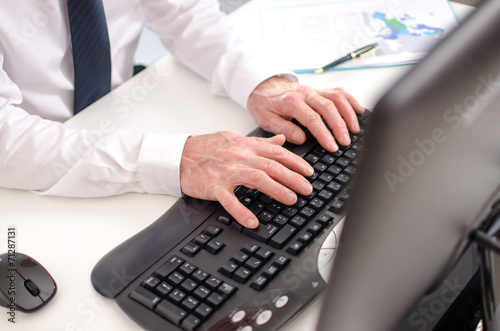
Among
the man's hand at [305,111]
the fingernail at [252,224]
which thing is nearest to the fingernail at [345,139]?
the man's hand at [305,111]

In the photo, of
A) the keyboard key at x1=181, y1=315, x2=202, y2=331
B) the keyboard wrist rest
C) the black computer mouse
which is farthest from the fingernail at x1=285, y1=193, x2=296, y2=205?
the black computer mouse

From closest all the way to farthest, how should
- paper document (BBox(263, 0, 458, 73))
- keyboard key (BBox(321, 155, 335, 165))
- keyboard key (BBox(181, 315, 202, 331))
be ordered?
keyboard key (BBox(181, 315, 202, 331)) < keyboard key (BBox(321, 155, 335, 165)) < paper document (BBox(263, 0, 458, 73))

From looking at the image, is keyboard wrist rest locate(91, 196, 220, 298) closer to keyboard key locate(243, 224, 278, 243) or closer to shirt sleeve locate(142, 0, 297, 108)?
keyboard key locate(243, 224, 278, 243)

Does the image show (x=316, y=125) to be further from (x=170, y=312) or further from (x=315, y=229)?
(x=170, y=312)

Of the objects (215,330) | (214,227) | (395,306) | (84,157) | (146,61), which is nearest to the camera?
(395,306)

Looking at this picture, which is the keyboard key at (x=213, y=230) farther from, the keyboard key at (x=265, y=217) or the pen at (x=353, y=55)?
the pen at (x=353, y=55)

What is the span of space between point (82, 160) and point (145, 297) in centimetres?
29

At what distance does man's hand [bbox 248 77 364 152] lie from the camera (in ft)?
2.69

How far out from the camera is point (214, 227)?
0.69 metres

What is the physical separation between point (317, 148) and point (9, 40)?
559 mm

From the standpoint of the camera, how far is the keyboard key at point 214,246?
0.65m

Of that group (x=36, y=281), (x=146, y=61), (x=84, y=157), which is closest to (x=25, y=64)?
(x=84, y=157)

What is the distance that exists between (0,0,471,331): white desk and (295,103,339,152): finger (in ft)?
0.30

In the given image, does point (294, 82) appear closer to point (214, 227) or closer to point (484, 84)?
point (214, 227)
